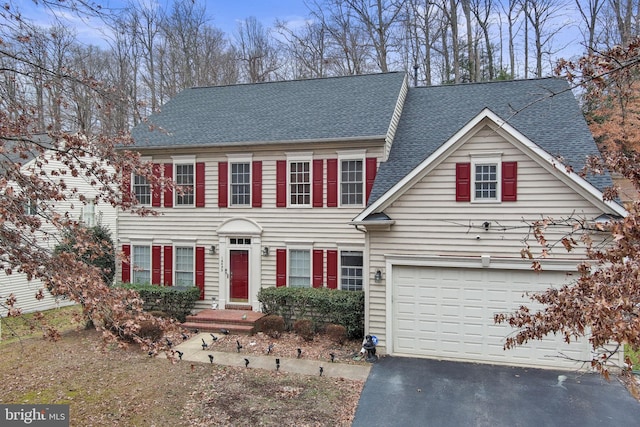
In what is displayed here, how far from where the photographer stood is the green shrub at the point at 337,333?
10914mm

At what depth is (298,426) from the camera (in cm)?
668

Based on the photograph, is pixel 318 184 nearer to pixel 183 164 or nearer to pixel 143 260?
pixel 183 164

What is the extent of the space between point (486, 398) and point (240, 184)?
9.54 metres

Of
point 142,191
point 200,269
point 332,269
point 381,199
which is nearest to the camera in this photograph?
point 381,199

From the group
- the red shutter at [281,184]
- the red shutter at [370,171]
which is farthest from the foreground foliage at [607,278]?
the red shutter at [281,184]

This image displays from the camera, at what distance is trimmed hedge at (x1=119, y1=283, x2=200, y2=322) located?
13320 mm

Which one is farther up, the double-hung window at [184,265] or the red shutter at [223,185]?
the red shutter at [223,185]

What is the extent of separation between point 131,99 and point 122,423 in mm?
5151

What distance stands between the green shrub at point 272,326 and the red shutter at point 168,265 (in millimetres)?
4511

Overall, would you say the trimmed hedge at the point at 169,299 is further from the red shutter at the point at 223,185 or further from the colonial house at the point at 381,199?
the red shutter at the point at 223,185

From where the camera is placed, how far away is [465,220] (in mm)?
9719

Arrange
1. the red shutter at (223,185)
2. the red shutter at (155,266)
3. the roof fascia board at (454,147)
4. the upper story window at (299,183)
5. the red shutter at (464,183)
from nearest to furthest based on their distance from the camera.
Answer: the roof fascia board at (454,147), the red shutter at (464,183), the upper story window at (299,183), the red shutter at (223,185), the red shutter at (155,266)

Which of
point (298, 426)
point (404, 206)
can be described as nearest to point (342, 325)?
point (404, 206)

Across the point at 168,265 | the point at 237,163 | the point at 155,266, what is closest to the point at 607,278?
the point at 237,163
